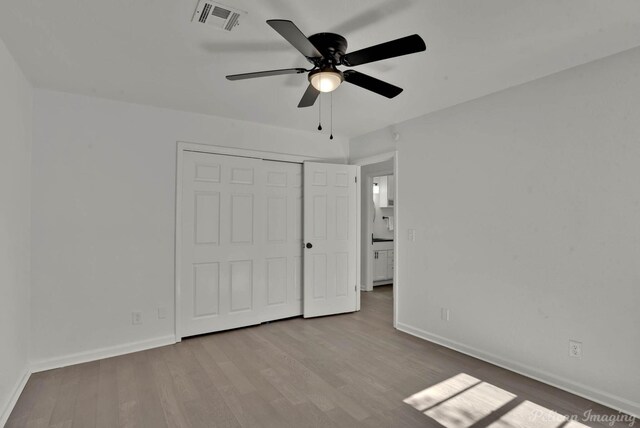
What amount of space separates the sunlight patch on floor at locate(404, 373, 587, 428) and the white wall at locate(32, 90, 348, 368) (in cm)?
268

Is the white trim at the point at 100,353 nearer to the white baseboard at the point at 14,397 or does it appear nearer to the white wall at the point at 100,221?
the white wall at the point at 100,221

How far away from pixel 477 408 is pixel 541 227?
1526 mm

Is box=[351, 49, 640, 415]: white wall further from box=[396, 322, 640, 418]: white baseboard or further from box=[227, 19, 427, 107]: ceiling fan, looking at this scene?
box=[227, 19, 427, 107]: ceiling fan

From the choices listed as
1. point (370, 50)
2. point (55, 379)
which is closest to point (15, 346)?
point (55, 379)

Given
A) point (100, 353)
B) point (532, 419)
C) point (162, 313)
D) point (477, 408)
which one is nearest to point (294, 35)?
point (477, 408)

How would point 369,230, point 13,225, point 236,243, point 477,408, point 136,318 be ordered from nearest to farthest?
point 477,408 → point 13,225 → point 136,318 → point 236,243 → point 369,230

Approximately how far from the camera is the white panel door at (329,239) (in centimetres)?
443

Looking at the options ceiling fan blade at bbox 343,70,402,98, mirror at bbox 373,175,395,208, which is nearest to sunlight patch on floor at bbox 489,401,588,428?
ceiling fan blade at bbox 343,70,402,98

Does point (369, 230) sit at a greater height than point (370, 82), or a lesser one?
lesser

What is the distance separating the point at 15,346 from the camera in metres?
2.51

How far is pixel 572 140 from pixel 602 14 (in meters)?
0.93

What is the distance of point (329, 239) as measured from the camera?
4566mm

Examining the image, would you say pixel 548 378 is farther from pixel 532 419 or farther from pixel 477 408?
pixel 477 408

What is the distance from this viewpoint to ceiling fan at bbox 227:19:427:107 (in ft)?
5.79
